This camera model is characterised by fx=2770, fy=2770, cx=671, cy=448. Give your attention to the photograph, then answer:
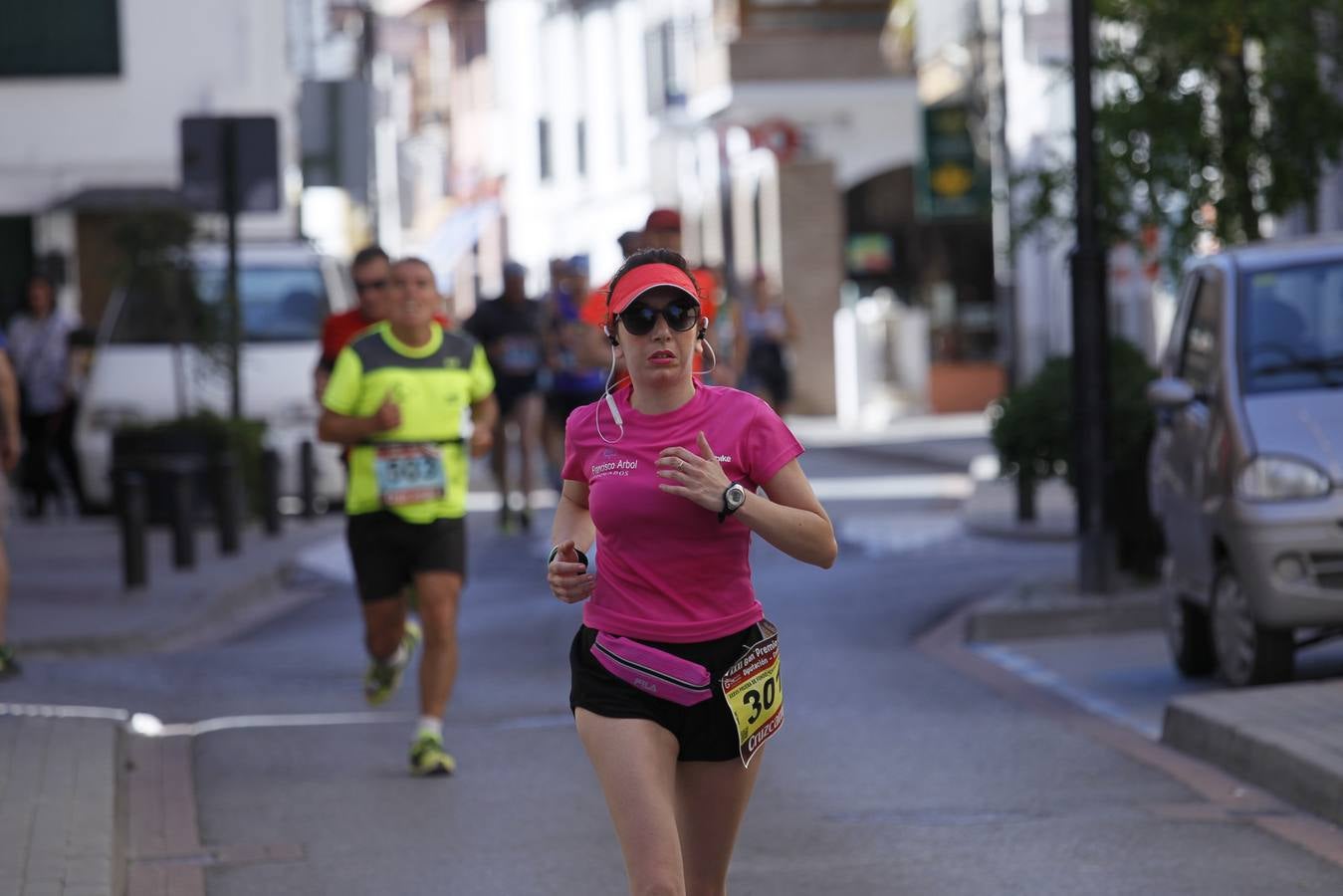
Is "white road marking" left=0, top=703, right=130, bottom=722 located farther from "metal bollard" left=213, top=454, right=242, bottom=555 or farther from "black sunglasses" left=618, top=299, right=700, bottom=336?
"metal bollard" left=213, top=454, right=242, bottom=555

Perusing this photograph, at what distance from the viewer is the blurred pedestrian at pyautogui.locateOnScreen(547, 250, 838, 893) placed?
211 inches

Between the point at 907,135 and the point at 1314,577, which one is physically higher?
the point at 907,135

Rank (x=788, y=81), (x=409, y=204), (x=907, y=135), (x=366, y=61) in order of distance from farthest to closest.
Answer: (x=409, y=204) → (x=907, y=135) → (x=788, y=81) → (x=366, y=61)

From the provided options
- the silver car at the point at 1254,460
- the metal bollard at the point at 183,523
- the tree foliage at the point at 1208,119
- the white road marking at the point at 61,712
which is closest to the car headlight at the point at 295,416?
the metal bollard at the point at 183,523

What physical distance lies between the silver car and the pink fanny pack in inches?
199

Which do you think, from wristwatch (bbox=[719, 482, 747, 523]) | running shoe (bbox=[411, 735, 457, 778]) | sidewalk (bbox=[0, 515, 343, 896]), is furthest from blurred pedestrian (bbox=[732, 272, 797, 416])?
wristwatch (bbox=[719, 482, 747, 523])

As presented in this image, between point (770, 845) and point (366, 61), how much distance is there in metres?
27.1

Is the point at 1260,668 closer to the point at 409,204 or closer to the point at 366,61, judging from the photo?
the point at 366,61

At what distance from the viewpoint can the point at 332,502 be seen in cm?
2141

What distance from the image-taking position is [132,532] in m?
14.8

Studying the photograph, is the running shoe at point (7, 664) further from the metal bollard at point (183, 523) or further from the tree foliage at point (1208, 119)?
the tree foliage at point (1208, 119)

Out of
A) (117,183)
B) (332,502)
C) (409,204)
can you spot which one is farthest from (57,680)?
(409,204)

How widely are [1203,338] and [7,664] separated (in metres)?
5.15

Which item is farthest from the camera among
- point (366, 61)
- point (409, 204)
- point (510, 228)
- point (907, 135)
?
point (409, 204)
